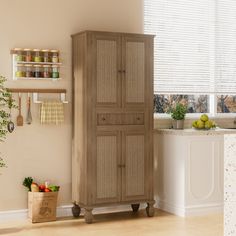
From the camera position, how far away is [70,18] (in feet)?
16.8

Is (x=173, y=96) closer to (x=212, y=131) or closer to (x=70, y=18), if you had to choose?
(x=212, y=131)

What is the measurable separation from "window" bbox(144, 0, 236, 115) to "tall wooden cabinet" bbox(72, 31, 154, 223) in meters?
0.63

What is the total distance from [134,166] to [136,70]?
3.09ft

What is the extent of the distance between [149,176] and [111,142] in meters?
0.55

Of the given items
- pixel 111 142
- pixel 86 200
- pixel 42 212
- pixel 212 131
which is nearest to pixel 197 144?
pixel 212 131

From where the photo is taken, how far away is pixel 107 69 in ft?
15.9

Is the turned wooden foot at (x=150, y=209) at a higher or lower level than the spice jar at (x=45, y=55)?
lower

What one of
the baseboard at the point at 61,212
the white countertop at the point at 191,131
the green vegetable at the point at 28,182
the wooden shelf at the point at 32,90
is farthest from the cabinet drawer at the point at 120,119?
the baseboard at the point at 61,212

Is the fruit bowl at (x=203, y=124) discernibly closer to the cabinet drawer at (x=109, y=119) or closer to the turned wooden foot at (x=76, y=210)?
the cabinet drawer at (x=109, y=119)

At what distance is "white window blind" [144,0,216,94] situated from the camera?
5.63 metres

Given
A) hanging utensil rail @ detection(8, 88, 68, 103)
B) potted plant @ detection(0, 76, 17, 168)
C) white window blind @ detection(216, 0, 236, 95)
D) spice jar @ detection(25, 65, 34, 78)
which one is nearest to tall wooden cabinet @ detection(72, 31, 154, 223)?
hanging utensil rail @ detection(8, 88, 68, 103)

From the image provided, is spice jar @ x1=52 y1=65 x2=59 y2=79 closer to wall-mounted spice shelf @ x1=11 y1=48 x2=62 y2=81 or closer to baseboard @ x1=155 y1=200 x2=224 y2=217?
wall-mounted spice shelf @ x1=11 y1=48 x2=62 y2=81

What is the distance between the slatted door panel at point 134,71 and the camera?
4.93 m

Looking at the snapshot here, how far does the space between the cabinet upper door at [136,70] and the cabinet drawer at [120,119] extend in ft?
0.34
